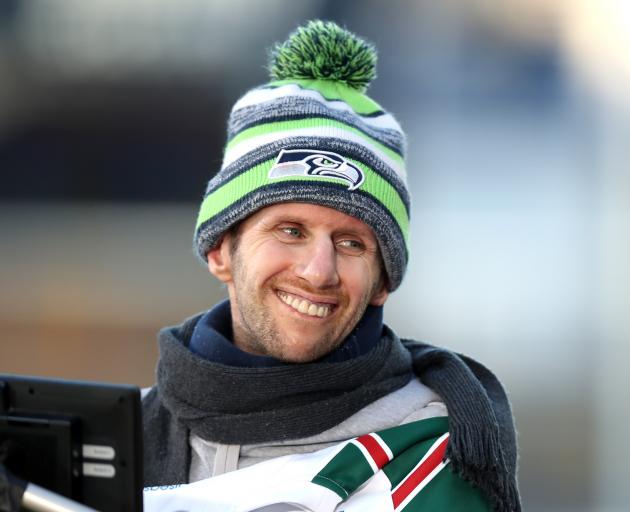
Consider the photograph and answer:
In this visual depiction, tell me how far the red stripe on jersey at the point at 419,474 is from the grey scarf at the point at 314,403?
0.04 metres

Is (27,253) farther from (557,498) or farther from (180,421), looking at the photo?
(180,421)

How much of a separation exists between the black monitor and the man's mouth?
0.70 metres

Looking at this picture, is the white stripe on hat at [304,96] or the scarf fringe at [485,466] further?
the white stripe on hat at [304,96]

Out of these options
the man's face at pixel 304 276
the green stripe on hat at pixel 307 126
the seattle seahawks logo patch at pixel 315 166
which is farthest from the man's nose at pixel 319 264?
the green stripe on hat at pixel 307 126

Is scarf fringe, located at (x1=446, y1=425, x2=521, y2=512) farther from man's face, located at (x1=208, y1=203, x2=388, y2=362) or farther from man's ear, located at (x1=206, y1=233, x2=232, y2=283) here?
man's ear, located at (x1=206, y1=233, x2=232, y2=283)

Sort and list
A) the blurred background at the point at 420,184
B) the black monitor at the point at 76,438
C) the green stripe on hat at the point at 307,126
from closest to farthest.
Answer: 1. the black monitor at the point at 76,438
2. the green stripe on hat at the point at 307,126
3. the blurred background at the point at 420,184

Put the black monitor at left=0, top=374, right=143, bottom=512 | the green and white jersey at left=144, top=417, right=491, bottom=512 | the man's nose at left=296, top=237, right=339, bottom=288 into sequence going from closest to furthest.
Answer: the black monitor at left=0, top=374, right=143, bottom=512 → the green and white jersey at left=144, top=417, right=491, bottom=512 → the man's nose at left=296, top=237, right=339, bottom=288

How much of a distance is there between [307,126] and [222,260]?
39 centimetres

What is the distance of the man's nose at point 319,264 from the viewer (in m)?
2.30

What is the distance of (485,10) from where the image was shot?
23.1 ft

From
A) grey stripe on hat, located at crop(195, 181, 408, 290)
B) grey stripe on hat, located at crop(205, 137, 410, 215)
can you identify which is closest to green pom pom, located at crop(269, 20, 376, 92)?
grey stripe on hat, located at crop(205, 137, 410, 215)

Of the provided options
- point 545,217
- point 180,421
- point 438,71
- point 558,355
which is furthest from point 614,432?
point 180,421

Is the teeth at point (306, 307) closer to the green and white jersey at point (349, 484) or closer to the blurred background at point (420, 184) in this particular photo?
the green and white jersey at point (349, 484)

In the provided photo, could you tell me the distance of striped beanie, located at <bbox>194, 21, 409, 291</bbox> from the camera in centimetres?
233
